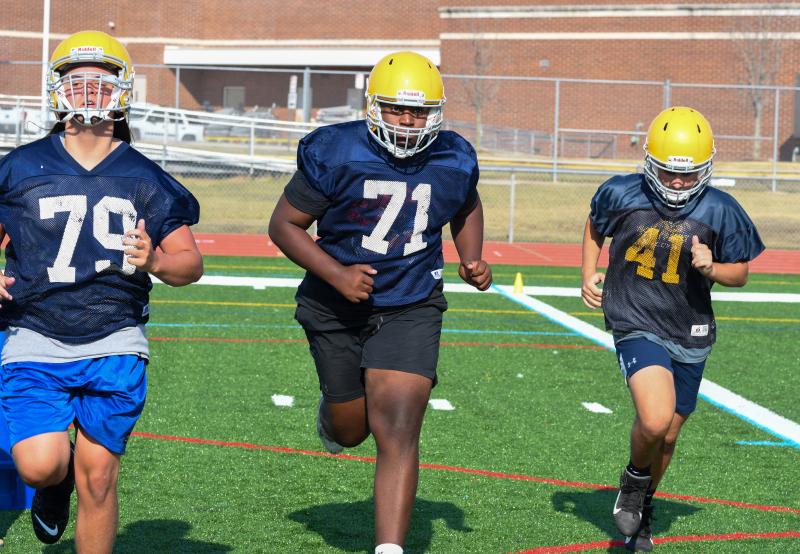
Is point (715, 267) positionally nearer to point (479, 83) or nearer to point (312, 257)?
point (312, 257)

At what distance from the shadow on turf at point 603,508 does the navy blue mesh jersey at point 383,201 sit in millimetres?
1387

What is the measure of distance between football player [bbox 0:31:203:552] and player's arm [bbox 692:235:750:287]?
6.47ft

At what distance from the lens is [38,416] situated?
153 inches

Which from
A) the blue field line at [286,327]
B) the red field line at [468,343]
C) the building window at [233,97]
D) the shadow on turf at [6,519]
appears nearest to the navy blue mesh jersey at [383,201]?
the shadow on turf at [6,519]

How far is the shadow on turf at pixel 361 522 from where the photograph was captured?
4.91 metres

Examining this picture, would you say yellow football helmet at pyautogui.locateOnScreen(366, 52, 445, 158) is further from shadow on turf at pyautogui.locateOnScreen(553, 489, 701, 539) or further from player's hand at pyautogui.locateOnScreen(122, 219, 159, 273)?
shadow on turf at pyautogui.locateOnScreen(553, 489, 701, 539)

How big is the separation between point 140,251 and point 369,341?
1.17 meters

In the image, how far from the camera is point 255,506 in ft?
17.6

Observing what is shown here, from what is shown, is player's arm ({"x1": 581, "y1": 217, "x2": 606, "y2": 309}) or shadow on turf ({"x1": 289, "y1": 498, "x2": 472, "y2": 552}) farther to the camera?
player's arm ({"x1": 581, "y1": 217, "x2": 606, "y2": 309})

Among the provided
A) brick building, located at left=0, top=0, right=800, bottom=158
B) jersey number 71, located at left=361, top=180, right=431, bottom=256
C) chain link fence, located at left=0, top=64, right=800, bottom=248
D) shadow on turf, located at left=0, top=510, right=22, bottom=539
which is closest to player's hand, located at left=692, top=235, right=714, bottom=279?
jersey number 71, located at left=361, top=180, right=431, bottom=256

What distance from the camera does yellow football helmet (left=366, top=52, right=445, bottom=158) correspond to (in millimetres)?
4434

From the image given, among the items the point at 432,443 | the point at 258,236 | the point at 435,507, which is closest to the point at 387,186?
the point at 435,507

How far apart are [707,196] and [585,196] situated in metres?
19.8

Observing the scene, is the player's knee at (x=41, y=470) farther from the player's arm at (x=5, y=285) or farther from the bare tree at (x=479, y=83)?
the bare tree at (x=479, y=83)
